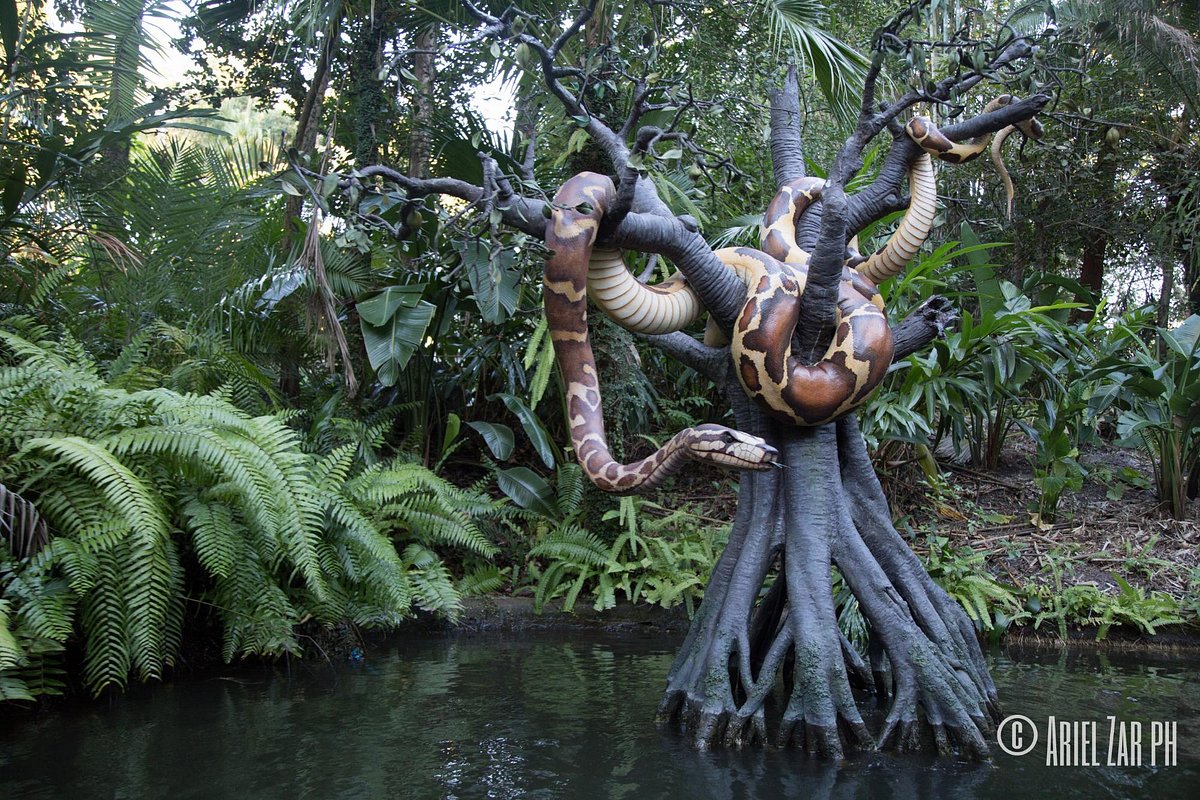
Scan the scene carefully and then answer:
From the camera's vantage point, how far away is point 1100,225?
37.0 ft

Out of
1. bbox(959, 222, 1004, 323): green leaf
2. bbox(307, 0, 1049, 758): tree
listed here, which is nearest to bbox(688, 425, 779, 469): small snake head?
bbox(307, 0, 1049, 758): tree

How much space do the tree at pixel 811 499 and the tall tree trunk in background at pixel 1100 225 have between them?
23.6 feet

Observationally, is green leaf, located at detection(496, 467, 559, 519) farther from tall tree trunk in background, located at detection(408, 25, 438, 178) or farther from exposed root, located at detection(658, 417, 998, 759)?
tall tree trunk in background, located at detection(408, 25, 438, 178)

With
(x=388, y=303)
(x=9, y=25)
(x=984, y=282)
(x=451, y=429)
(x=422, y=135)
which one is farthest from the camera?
(x=422, y=135)

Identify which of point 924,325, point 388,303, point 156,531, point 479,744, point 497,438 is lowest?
point 479,744

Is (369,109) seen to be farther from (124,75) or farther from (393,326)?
(393,326)

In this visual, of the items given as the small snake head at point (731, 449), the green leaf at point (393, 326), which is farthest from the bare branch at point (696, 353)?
the green leaf at point (393, 326)

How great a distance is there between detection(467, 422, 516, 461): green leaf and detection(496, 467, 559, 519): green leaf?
16 cm

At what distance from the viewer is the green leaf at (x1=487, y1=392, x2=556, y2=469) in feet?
22.9

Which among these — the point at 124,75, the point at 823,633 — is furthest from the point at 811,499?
the point at 124,75

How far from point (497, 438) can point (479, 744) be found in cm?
347

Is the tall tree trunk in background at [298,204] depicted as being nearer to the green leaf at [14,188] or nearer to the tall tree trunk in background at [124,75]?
the tall tree trunk in background at [124,75]

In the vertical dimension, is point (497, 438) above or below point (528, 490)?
above

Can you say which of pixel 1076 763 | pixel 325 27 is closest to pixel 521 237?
pixel 1076 763
